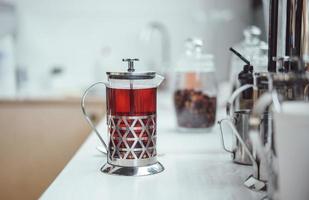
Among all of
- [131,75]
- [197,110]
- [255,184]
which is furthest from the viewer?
[197,110]

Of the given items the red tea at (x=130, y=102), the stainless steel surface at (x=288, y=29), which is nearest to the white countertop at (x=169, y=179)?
the red tea at (x=130, y=102)

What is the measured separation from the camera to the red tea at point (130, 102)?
1.11 metres

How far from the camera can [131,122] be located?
1.10 m

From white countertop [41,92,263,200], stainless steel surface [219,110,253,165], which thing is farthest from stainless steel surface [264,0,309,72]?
white countertop [41,92,263,200]

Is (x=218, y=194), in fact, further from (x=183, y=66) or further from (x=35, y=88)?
(x=35, y=88)

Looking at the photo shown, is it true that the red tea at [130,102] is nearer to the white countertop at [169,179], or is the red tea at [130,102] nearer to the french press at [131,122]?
the french press at [131,122]

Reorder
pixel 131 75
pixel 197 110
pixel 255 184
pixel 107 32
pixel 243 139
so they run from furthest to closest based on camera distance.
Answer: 1. pixel 107 32
2. pixel 197 110
3. pixel 243 139
4. pixel 131 75
5. pixel 255 184

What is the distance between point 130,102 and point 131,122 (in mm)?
42

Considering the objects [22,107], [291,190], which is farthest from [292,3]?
[22,107]

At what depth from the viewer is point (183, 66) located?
5.86ft

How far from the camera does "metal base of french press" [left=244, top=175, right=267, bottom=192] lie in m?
0.98

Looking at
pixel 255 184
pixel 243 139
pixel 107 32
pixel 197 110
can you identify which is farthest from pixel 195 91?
pixel 107 32

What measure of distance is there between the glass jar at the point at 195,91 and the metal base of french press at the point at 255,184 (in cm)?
66

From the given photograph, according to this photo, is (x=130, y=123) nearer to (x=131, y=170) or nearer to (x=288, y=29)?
(x=131, y=170)
